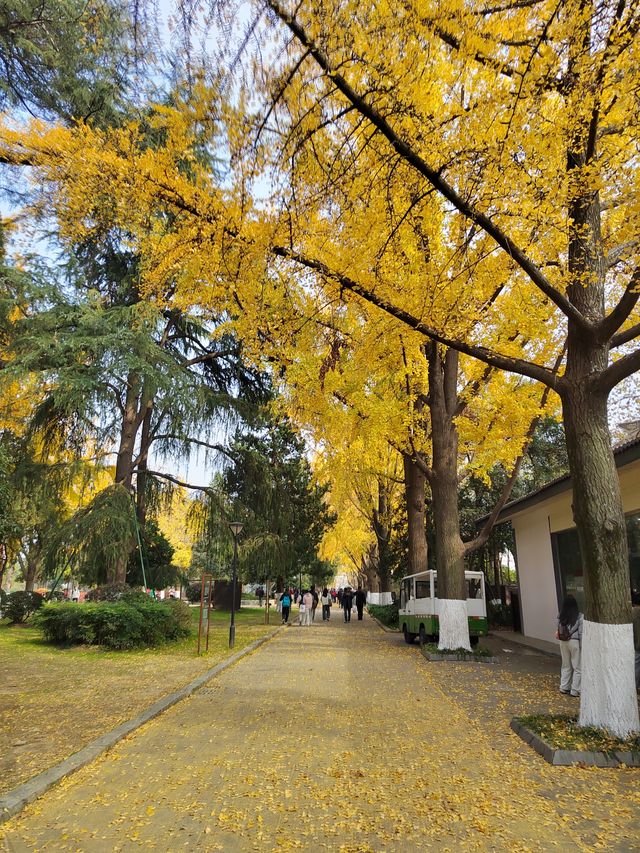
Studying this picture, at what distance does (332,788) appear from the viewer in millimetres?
4098

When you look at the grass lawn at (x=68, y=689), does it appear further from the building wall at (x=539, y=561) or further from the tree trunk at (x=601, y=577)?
the building wall at (x=539, y=561)

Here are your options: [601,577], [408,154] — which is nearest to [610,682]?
[601,577]

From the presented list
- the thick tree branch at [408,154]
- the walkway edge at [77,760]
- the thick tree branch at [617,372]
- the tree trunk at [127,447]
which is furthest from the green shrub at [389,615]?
the thick tree branch at [408,154]

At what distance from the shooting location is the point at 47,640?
1313 centimetres

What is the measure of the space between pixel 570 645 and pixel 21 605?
1590cm

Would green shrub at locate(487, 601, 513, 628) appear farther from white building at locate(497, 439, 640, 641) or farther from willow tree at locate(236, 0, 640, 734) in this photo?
willow tree at locate(236, 0, 640, 734)

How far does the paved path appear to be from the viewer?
3324mm

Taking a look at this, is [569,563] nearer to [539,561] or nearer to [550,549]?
[550,549]

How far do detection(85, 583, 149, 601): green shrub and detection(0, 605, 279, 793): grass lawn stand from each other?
149 centimetres

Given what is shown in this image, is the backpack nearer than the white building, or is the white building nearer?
the backpack

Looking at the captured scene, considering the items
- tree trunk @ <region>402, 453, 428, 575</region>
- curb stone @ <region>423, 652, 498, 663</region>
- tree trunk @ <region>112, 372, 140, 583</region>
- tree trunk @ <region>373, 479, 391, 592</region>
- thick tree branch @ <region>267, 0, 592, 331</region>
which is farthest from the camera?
tree trunk @ <region>373, 479, 391, 592</region>

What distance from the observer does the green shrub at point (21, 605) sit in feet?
54.0

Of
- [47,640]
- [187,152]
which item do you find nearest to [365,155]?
[187,152]

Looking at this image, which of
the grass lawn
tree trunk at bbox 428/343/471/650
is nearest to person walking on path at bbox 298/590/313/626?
the grass lawn
